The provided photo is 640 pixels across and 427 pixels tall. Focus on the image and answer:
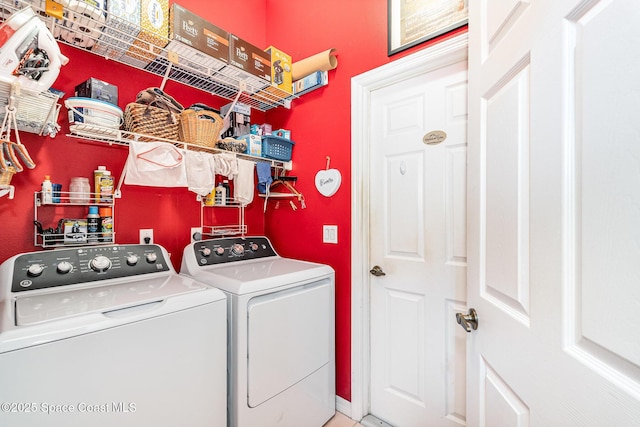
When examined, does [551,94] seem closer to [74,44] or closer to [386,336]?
[386,336]

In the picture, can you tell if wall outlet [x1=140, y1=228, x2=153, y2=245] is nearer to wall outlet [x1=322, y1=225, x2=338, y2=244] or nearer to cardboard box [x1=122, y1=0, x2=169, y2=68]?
cardboard box [x1=122, y1=0, x2=169, y2=68]

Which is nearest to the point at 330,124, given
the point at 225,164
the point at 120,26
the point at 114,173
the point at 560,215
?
the point at 225,164

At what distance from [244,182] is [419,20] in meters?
1.40

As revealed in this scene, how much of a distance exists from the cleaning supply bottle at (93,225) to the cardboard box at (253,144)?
2.97ft

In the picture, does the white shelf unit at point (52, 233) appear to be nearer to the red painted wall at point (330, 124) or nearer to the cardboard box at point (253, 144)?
the cardboard box at point (253, 144)

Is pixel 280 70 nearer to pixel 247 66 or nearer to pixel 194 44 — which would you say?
pixel 247 66

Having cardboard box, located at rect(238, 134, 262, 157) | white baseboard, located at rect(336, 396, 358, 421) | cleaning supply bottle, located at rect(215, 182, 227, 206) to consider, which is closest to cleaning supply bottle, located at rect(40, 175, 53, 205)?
cleaning supply bottle, located at rect(215, 182, 227, 206)

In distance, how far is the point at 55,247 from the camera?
4.62ft

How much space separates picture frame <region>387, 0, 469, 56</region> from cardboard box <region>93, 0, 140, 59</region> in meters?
1.30

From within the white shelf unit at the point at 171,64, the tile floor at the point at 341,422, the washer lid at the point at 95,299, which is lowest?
the tile floor at the point at 341,422

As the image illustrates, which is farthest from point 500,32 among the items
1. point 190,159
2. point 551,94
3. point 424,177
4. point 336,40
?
point 190,159

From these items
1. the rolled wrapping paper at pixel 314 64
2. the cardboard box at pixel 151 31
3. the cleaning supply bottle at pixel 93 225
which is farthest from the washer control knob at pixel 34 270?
the rolled wrapping paper at pixel 314 64

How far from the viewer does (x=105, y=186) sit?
1.51 metres

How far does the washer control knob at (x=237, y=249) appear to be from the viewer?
1871 millimetres
